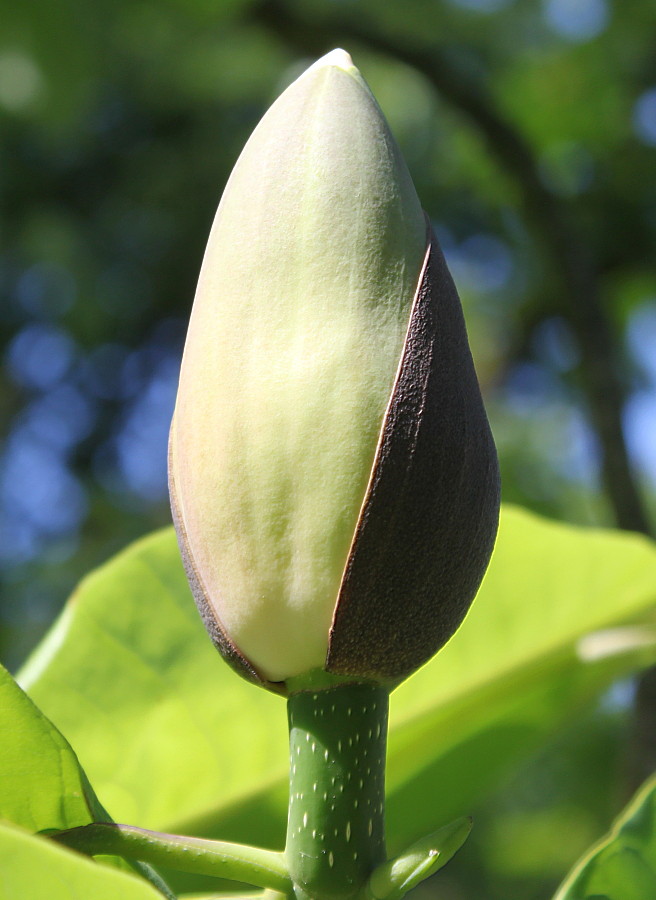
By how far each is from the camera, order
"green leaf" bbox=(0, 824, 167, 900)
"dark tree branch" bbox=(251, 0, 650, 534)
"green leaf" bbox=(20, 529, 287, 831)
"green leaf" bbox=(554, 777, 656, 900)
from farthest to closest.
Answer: "dark tree branch" bbox=(251, 0, 650, 534) < "green leaf" bbox=(20, 529, 287, 831) < "green leaf" bbox=(554, 777, 656, 900) < "green leaf" bbox=(0, 824, 167, 900)

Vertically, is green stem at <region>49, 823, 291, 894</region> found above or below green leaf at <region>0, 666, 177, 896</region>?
below

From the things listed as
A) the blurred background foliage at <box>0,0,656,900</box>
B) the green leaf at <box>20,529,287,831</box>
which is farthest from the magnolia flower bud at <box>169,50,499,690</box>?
the blurred background foliage at <box>0,0,656,900</box>

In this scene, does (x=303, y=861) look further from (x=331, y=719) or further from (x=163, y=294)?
(x=163, y=294)

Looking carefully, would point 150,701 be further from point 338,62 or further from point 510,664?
point 338,62

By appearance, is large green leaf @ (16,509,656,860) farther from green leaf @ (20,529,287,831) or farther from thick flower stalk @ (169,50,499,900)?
thick flower stalk @ (169,50,499,900)

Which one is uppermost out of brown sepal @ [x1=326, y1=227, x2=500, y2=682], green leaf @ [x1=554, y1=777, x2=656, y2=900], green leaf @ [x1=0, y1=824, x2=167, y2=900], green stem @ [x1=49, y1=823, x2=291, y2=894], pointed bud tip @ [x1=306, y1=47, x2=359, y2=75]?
pointed bud tip @ [x1=306, y1=47, x2=359, y2=75]

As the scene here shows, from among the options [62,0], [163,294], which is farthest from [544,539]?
[163,294]

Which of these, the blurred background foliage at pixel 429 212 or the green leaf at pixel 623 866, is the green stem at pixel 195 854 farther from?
the blurred background foliage at pixel 429 212
